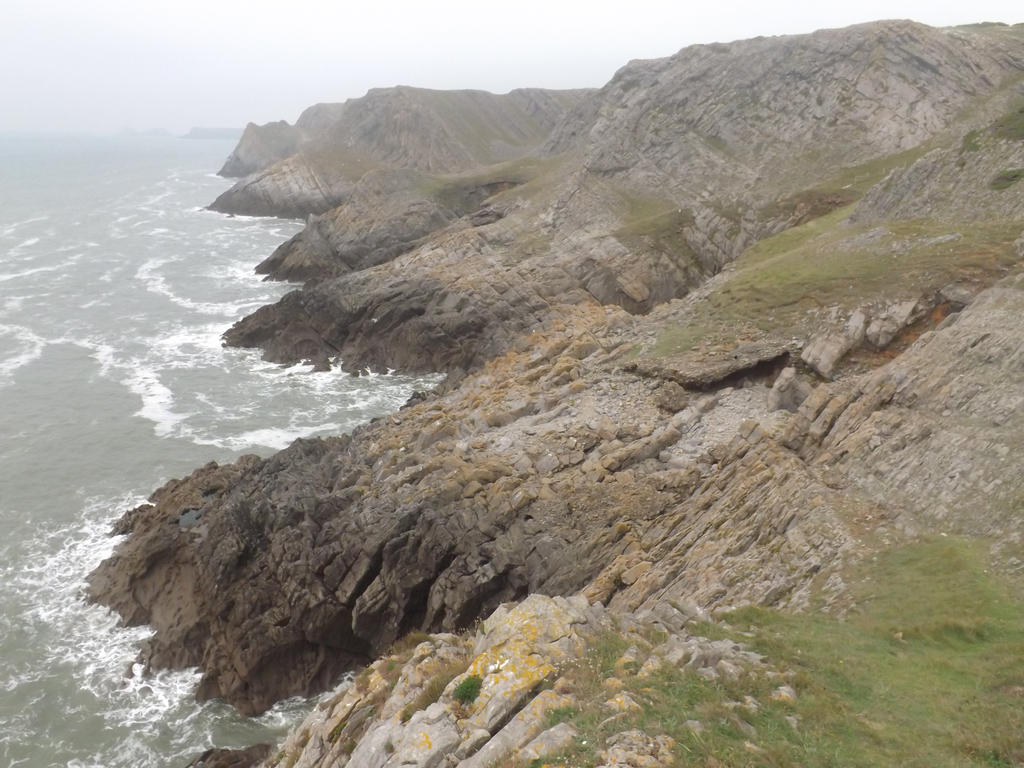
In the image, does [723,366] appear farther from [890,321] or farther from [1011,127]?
[1011,127]

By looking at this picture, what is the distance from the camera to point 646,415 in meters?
30.0

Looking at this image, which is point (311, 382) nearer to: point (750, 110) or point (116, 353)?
point (116, 353)

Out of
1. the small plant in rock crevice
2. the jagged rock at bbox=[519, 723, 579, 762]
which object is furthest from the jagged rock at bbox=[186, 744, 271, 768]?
the jagged rock at bbox=[519, 723, 579, 762]

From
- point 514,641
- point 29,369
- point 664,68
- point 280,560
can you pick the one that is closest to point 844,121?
point 664,68

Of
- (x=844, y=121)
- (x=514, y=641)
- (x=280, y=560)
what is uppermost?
(x=844, y=121)

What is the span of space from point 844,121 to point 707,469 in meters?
51.1

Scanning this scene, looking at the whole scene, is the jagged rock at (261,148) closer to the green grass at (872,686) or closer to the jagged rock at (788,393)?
the jagged rock at (788,393)

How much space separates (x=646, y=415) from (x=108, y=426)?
35.5 metres

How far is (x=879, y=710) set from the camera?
472 inches

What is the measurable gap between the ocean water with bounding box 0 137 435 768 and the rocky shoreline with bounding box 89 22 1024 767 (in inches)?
78.9

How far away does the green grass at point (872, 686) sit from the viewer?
34.6ft

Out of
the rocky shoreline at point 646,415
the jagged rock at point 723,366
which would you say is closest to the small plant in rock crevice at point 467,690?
the rocky shoreline at point 646,415

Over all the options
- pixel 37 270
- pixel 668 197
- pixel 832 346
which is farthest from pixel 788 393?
pixel 37 270

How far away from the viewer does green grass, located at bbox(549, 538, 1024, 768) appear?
10.5 metres
